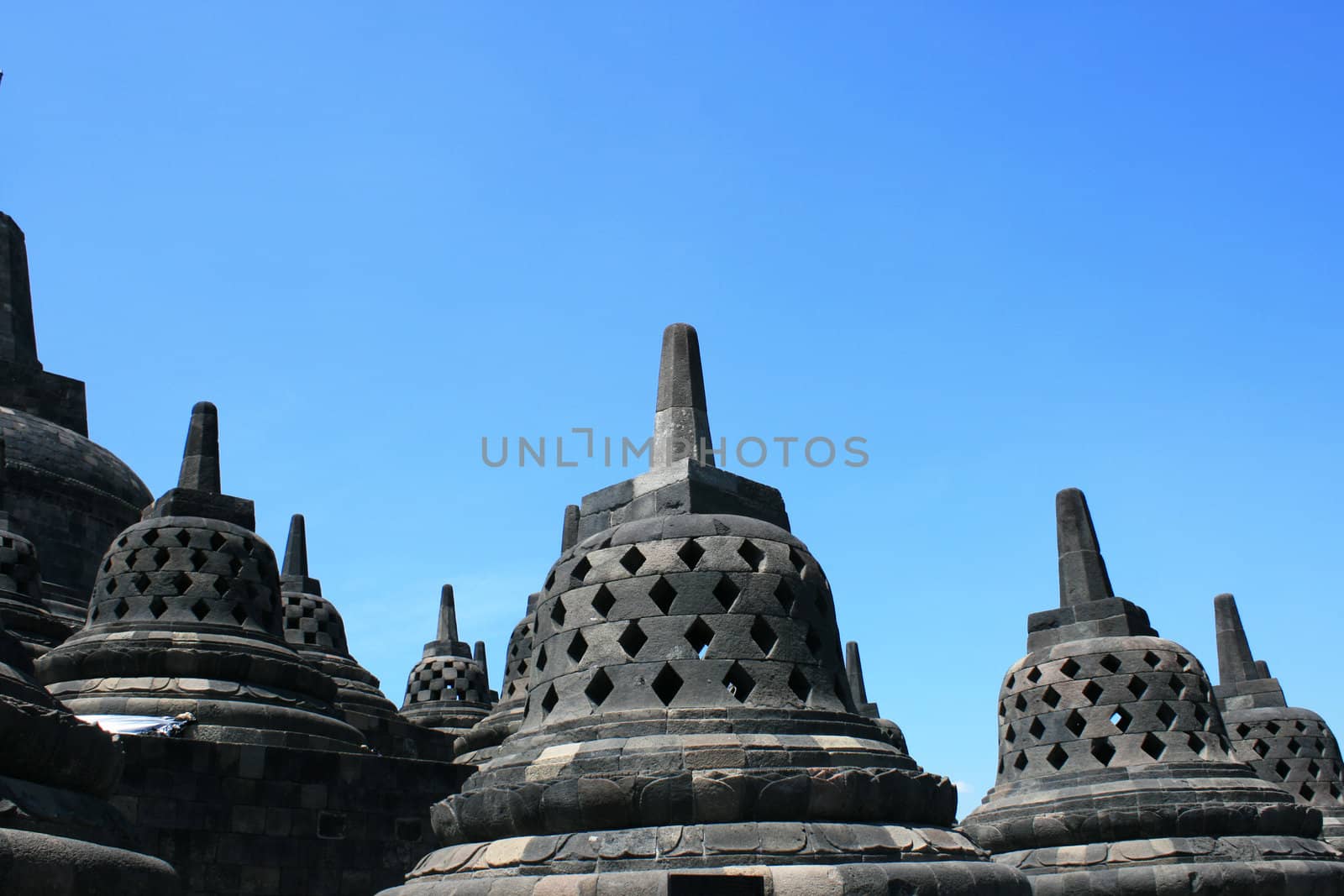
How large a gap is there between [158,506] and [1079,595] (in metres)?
10.5

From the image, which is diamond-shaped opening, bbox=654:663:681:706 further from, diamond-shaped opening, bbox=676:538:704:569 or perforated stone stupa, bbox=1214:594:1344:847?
perforated stone stupa, bbox=1214:594:1344:847

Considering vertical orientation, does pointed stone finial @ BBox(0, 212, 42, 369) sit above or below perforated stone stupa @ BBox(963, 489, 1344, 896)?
above

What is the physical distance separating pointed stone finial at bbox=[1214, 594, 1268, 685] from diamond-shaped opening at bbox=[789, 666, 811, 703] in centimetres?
1341

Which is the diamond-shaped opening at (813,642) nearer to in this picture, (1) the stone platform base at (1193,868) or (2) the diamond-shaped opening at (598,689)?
(2) the diamond-shaped opening at (598,689)

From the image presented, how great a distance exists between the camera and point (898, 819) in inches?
281

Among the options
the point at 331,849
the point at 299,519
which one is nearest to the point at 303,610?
the point at 299,519

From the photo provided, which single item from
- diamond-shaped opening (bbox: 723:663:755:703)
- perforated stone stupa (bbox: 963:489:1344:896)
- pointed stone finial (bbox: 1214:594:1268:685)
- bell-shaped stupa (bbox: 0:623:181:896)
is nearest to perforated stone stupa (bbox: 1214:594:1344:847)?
pointed stone finial (bbox: 1214:594:1268:685)

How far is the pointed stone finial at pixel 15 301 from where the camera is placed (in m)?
26.0

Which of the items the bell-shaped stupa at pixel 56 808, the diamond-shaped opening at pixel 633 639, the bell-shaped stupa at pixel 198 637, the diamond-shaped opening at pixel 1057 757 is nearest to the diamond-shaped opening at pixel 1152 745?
the diamond-shaped opening at pixel 1057 757

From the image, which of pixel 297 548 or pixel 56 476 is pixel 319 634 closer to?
pixel 297 548

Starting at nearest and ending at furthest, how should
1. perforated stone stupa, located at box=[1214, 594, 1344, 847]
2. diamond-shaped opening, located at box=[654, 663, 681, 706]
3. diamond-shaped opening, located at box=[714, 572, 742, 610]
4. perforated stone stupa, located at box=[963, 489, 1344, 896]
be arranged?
diamond-shaped opening, located at box=[654, 663, 681, 706], diamond-shaped opening, located at box=[714, 572, 742, 610], perforated stone stupa, located at box=[963, 489, 1344, 896], perforated stone stupa, located at box=[1214, 594, 1344, 847]

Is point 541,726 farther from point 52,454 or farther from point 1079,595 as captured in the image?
point 52,454

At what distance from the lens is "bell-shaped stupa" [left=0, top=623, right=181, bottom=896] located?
448 cm

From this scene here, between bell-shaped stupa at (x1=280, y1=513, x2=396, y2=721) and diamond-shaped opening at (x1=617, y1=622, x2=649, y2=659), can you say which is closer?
diamond-shaped opening at (x1=617, y1=622, x2=649, y2=659)
